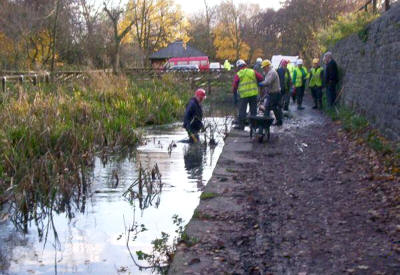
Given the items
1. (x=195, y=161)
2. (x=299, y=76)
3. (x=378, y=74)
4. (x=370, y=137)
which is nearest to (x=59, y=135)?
(x=195, y=161)

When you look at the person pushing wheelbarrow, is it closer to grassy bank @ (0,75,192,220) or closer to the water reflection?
the water reflection

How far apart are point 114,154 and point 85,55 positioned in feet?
76.4

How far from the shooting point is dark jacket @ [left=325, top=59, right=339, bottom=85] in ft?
53.9

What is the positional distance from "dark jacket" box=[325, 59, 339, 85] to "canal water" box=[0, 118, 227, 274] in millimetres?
7318

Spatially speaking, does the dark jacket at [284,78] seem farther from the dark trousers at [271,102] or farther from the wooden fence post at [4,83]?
the wooden fence post at [4,83]

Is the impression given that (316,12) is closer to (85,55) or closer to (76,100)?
(85,55)

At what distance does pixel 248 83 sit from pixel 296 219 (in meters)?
7.63

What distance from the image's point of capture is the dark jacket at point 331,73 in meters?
16.4

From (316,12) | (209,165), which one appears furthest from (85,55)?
(209,165)

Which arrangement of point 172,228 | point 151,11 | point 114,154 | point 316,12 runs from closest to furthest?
point 172,228, point 114,154, point 316,12, point 151,11

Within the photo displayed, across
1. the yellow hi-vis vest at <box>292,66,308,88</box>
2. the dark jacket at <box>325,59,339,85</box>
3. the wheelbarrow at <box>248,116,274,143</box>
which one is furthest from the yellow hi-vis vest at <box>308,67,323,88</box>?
the wheelbarrow at <box>248,116,274,143</box>

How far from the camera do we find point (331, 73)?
1648 cm

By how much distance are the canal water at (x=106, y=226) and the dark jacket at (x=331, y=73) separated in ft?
24.0

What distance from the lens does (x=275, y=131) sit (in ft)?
46.8
